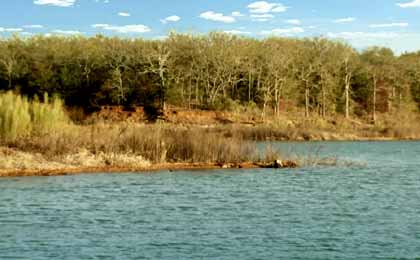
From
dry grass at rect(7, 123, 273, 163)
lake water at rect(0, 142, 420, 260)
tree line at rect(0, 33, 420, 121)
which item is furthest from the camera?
tree line at rect(0, 33, 420, 121)

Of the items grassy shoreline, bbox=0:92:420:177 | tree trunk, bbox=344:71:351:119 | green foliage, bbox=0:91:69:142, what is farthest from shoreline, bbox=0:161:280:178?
tree trunk, bbox=344:71:351:119

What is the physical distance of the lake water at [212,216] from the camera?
16.8 metres

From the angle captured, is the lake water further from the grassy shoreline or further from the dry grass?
the dry grass

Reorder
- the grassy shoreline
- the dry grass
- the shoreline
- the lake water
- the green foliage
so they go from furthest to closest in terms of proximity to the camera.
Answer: the green foliage → the dry grass → the grassy shoreline → the shoreline → the lake water

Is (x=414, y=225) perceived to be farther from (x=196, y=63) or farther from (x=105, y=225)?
(x=196, y=63)

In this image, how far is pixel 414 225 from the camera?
780 inches

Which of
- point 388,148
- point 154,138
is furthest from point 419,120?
point 154,138

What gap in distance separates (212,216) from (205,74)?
207 ft

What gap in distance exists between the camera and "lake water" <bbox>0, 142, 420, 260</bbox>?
55.0ft

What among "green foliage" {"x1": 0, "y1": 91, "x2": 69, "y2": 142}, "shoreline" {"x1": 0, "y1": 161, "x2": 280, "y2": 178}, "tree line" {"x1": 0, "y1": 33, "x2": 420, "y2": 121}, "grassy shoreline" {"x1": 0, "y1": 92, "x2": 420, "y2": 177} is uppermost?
"tree line" {"x1": 0, "y1": 33, "x2": 420, "y2": 121}

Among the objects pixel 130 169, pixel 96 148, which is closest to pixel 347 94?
pixel 96 148

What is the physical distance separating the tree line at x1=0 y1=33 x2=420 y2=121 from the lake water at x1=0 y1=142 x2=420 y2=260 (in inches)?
1908

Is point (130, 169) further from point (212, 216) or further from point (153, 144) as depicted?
point (212, 216)

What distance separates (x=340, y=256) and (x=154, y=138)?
2036 cm
